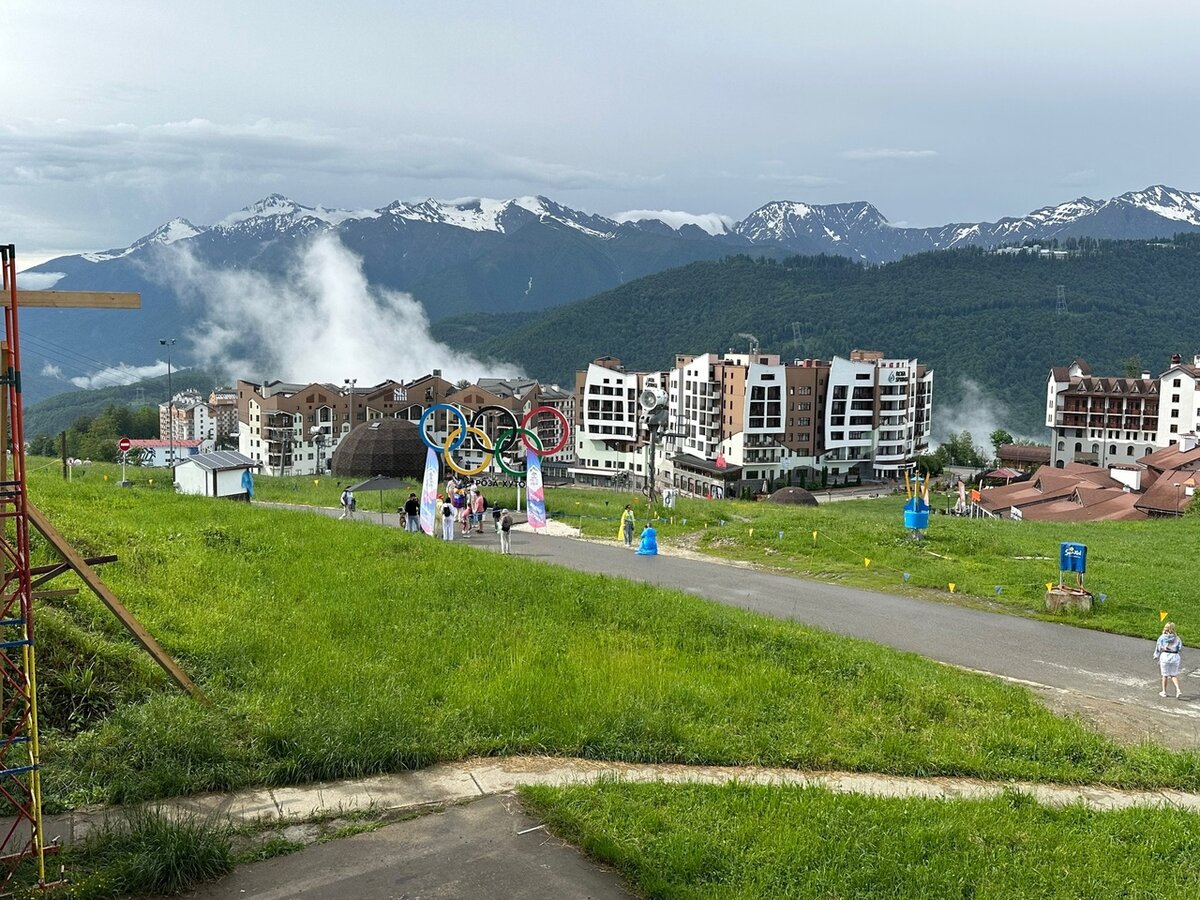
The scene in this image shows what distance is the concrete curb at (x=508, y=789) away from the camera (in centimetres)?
935

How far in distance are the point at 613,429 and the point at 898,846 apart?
99.7 meters

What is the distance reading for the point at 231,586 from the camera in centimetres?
1709

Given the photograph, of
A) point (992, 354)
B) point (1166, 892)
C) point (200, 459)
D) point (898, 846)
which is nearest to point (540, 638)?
point (898, 846)

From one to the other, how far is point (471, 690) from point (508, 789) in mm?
2486

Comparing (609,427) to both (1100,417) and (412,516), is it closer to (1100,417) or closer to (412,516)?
(1100,417)

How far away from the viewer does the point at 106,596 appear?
31.6 feet

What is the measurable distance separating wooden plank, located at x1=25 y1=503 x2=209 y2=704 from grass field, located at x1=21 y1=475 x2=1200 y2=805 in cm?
30

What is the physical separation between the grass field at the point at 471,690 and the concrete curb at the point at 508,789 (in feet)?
0.68

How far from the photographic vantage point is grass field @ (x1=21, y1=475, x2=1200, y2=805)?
10500mm

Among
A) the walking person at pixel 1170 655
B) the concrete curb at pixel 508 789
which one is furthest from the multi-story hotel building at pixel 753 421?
the concrete curb at pixel 508 789

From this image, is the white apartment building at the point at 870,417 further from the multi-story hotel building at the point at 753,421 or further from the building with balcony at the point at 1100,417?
the building with balcony at the point at 1100,417

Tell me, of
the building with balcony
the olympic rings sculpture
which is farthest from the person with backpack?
the building with balcony

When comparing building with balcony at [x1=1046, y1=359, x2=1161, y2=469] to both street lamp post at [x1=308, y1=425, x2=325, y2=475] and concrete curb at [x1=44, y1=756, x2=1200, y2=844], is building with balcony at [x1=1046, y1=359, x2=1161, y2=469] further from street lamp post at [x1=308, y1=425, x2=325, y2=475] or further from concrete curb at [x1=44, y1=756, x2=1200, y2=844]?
concrete curb at [x1=44, y1=756, x2=1200, y2=844]

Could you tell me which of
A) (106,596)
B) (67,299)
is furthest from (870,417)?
(67,299)
